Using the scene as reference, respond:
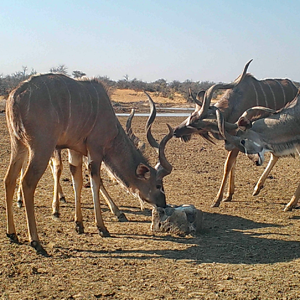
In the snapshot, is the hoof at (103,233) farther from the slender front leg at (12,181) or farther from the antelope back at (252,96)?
the antelope back at (252,96)

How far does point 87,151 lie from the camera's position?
251 inches

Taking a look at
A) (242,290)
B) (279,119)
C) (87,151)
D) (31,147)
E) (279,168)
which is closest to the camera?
(242,290)

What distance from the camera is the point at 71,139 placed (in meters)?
6.04

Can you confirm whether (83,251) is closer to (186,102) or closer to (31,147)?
(31,147)

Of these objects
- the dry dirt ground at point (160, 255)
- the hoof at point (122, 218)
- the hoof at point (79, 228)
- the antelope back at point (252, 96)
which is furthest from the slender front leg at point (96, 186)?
the antelope back at point (252, 96)

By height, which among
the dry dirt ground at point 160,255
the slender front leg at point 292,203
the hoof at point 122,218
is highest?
the slender front leg at point 292,203

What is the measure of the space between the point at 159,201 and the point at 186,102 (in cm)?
3683

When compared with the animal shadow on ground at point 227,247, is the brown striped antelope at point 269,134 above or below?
above

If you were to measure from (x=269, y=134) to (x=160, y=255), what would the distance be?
3.35 metres

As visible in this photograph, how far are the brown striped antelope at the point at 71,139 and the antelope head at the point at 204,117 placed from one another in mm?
1584

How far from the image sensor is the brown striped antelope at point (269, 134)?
7438 mm

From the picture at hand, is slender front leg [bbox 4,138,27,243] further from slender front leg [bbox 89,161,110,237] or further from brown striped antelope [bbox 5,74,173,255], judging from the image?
slender front leg [bbox 89,161,110,237]

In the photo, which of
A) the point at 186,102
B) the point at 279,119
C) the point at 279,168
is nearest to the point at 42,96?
the point at 279,119

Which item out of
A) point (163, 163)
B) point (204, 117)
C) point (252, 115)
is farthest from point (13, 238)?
point (252, 115)
